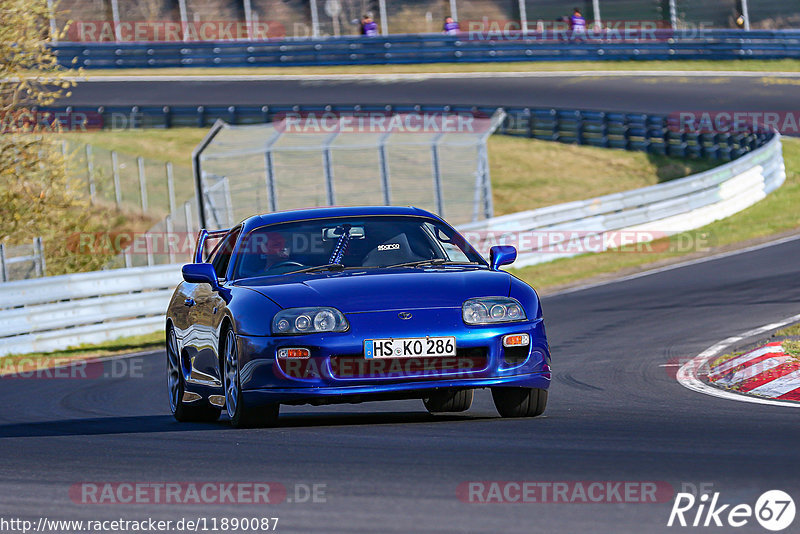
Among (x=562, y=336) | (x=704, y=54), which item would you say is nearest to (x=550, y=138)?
(x=704, y=54)

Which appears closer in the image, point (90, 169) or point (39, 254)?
point (39, 254)

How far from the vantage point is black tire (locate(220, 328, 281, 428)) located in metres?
7.64

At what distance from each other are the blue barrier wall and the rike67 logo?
24.2 m

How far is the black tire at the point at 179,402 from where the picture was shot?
30.1 ft

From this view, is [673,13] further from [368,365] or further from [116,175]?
[368,365]

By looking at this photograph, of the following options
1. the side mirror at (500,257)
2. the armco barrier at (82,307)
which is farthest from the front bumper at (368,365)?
the armco barrier at (82,307)

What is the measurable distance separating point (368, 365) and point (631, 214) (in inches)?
640

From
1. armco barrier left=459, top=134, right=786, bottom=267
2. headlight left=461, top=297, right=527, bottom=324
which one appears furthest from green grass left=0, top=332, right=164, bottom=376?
headlight left=461, top=297, right=527, bottom=324

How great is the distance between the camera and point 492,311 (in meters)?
7.49

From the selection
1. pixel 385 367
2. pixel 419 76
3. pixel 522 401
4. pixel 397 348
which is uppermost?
pixel 397 348

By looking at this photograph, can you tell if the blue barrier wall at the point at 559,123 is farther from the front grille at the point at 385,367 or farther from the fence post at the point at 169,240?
the front grille at the point at 385,367

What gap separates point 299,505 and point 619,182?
86.8 feet

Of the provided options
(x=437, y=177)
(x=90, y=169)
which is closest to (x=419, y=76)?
(x=90, y=169)

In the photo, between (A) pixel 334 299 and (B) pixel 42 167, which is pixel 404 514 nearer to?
(A) pixel 334 299
